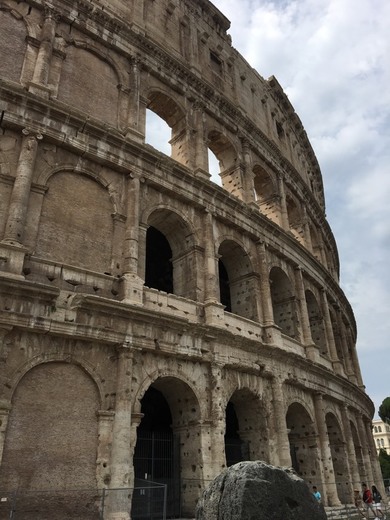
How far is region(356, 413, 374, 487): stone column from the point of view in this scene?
17375 mm

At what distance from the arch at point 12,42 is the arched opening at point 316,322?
12.5m

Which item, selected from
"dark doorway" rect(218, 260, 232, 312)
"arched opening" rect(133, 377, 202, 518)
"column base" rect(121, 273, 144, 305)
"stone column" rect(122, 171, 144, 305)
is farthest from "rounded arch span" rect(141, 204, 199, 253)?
"arched opening" rect(133, 377, 202, 518)

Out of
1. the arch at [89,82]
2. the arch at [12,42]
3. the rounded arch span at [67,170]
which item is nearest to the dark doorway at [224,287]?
the rounded arch span at [67,170]

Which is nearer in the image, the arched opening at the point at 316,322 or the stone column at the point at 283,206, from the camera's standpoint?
the stone column at the point at 283,206

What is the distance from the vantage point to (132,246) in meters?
10.3

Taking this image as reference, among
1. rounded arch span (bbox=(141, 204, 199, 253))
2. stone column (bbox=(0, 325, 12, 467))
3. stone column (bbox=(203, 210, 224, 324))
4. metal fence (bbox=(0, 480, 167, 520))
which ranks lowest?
metal fence (bbox=(0, 480, 167, 520))

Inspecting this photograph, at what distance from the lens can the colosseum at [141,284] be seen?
8125 mm

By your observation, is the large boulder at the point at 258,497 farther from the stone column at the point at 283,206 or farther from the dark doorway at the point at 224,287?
the stone column at the point at 283,206

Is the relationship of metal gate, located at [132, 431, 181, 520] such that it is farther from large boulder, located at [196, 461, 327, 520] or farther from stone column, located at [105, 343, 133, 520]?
large boulder, located at [196, 461, 327, 520]

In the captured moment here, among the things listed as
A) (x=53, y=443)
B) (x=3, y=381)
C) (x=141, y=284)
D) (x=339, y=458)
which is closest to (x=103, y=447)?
(x=53, y=443)

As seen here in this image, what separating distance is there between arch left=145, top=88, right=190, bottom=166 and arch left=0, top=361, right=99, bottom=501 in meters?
8.07

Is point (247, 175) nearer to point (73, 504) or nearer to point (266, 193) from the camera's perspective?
point (266, 193)

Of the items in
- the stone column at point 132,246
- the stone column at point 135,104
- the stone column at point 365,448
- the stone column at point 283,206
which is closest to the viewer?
the stone column at point 132,246

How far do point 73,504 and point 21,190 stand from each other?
6.06 metres
